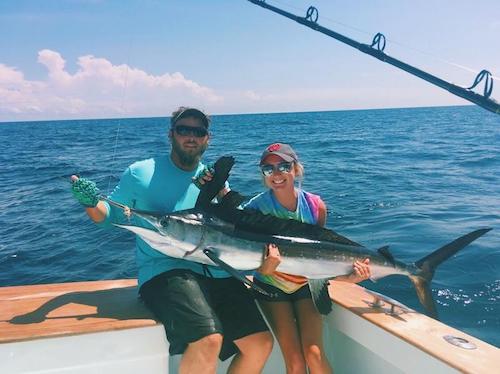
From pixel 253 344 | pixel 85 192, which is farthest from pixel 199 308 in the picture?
pixel 85 192

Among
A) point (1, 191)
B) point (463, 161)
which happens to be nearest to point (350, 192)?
point (463, 161)

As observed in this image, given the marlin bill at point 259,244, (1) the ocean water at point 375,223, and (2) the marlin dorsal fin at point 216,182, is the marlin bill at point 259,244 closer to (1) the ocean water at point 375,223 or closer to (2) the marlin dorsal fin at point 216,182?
(2) the marlin dorsal fin at point 216,182

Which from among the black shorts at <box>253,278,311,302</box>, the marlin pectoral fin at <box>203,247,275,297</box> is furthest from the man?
the marlin pectoral fin at <box>203,247,275,297</box>

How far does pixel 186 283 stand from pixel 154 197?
59cm

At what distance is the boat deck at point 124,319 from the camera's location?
1977mm

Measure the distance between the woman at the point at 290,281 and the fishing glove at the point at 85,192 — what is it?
0.97 m

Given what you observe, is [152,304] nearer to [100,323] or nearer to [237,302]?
[100,323]

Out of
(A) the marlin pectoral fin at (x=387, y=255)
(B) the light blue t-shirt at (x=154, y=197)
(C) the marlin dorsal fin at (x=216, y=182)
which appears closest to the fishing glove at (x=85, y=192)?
(B) the light blue t-shirt at (x=154, y=197)

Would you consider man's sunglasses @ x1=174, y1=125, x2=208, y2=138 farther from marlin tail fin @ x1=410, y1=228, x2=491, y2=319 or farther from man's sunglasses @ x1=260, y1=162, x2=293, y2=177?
marlin tail fin @ x1=410, y1=228, x2=491, y2=319

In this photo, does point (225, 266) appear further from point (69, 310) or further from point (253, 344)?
point (69, 310)

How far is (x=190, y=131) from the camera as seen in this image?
282 cm

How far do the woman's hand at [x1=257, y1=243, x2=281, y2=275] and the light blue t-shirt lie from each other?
337 millimetres

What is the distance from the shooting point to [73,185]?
2312 millimetres

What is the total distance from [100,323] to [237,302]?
77 centimetres
